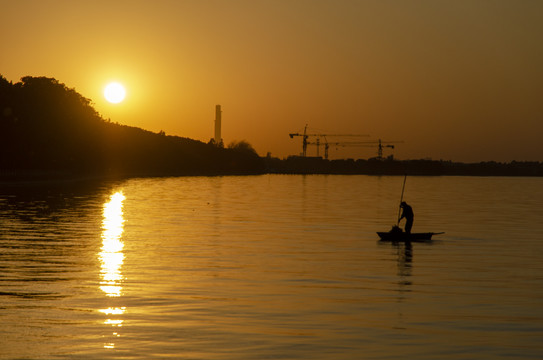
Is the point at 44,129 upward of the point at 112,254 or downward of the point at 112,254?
upward

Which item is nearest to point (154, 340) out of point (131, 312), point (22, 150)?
point (131, 312)

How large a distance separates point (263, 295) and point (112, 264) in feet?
→ 36.5

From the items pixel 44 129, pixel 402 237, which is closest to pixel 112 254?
pixel 402 237

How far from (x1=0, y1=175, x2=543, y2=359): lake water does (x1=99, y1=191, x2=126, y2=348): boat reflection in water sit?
4.2 inches

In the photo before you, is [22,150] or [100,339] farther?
[22,150]

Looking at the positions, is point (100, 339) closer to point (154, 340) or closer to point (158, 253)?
point (154, 340)

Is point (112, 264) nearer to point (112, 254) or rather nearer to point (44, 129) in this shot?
point (112, 254)

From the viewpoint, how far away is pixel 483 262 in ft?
136

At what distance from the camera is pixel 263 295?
28.5 metres

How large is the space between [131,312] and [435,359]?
9480mm

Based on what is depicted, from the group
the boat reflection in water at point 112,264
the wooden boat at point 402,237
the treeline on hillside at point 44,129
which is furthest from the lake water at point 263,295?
the treeline on hillside at point 44,129

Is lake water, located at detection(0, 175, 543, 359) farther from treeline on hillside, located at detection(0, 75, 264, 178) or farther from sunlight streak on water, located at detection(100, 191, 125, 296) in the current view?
treeline on hillside, located at detection(0, 75, 264, 178)

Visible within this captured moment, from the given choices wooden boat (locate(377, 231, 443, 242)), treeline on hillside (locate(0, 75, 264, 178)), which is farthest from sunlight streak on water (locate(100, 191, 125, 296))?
treeline on hillside (locate(0, 75, 264, 178))

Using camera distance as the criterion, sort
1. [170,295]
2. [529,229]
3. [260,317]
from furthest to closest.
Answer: [529,229]
[170,295]
[260,317]
